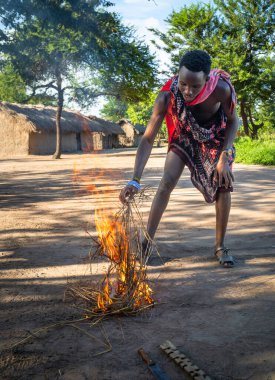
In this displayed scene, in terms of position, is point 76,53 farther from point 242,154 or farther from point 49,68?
point 242,154

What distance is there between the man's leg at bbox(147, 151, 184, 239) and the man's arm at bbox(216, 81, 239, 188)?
0.41m

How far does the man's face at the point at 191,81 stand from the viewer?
8.80ft

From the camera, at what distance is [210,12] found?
26047 millimetres

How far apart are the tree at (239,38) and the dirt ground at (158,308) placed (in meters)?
22.1

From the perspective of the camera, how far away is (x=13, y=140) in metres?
26.6

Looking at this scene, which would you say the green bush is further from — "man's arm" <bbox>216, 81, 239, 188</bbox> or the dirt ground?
"man's arm" <bbox>216, 81, 239, 188</bbox>

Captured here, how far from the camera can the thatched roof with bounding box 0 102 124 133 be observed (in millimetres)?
25984

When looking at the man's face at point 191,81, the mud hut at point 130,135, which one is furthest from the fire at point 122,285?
the mud hut at point 130,135

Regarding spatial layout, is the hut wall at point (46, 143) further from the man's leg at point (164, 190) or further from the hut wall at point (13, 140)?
the man's leg at point (164, 190)

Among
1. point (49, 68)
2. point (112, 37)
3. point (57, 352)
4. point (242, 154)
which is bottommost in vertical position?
point (57, 352)

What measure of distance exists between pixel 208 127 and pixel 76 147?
30681 mm

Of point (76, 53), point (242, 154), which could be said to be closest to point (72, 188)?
point (242, 154)

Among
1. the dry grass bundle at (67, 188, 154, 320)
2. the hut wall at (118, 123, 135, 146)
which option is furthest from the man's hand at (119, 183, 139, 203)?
the hut wall at (118, 123, 135, 146)

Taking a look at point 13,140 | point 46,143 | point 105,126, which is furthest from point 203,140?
point 105,126
